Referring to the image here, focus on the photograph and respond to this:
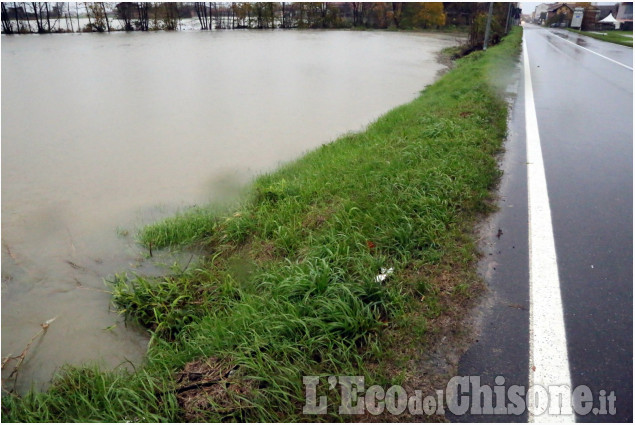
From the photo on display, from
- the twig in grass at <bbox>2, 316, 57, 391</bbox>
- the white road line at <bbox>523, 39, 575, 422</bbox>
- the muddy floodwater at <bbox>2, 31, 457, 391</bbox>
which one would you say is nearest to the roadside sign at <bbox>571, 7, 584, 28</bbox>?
the muddy floodwater at <bbox>2, 31, 457, 391</bbox>

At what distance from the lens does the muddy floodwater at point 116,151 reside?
359cm

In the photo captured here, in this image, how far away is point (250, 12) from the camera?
131ft

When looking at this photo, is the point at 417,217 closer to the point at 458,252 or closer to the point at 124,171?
the point at 458,252

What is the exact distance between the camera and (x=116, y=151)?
7598 millimetres

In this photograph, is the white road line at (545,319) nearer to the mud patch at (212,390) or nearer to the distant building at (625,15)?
the mud patch at (212,390)

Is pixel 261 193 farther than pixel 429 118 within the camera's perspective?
No

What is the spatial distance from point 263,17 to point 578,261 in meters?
41.4

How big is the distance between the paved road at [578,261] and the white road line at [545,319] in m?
0.04

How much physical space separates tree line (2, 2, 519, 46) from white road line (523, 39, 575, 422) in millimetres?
22889

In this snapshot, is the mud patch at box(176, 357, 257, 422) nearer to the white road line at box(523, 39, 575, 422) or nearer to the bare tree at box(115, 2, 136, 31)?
the white road line at box(523, 39, 575, 422)

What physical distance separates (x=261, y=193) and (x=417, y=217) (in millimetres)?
1983

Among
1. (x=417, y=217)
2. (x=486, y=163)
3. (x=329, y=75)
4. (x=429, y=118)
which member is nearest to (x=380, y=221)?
(x=417, y=217)

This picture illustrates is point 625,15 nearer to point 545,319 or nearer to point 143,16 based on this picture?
point 143,16


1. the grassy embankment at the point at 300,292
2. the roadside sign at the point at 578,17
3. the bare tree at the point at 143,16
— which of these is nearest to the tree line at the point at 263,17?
the bare tree at the point at 143,16
